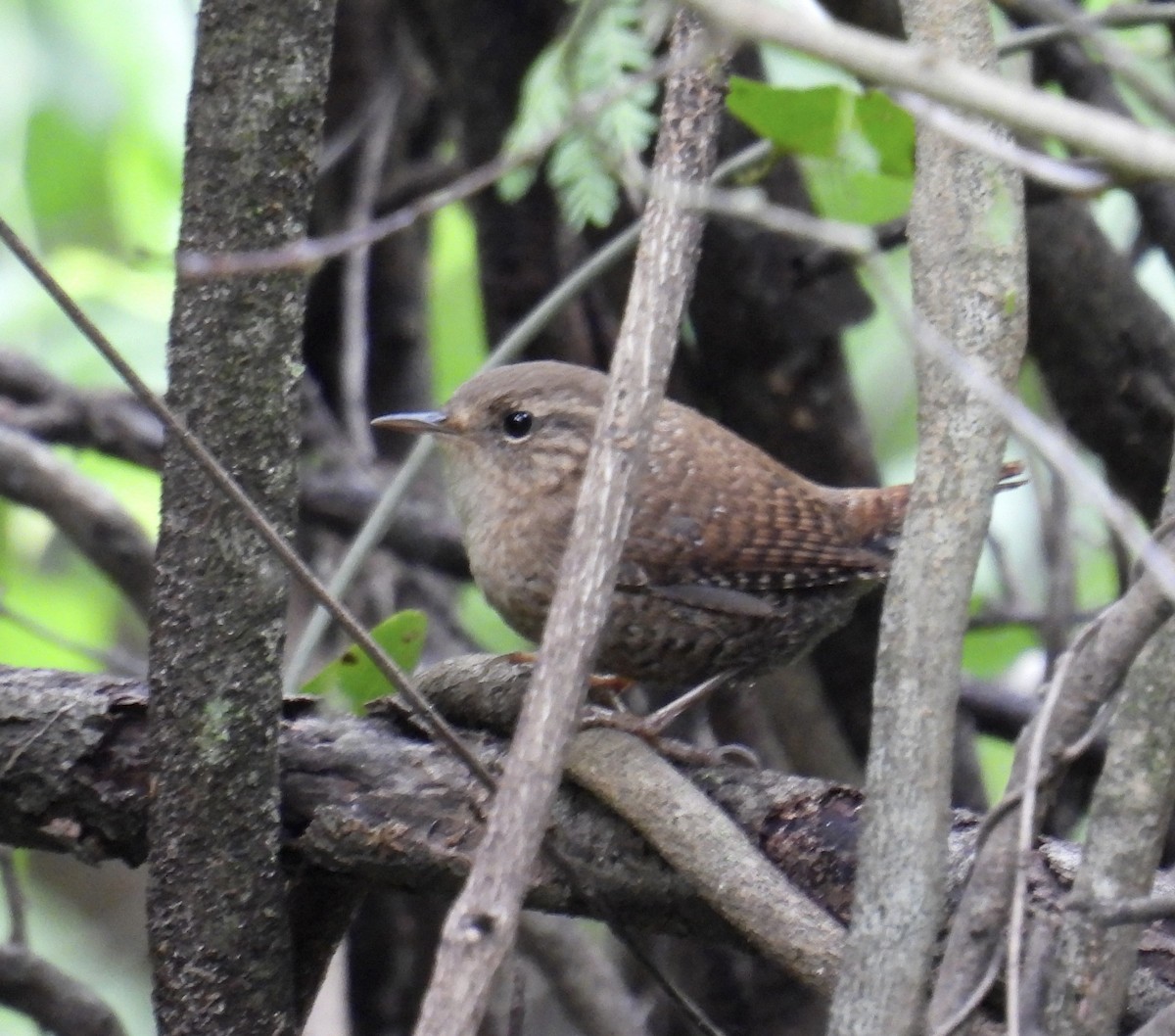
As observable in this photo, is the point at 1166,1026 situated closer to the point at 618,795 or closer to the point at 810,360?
the point at 618,795

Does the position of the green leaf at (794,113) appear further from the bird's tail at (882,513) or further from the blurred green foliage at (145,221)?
the bird's tail at (882,513)

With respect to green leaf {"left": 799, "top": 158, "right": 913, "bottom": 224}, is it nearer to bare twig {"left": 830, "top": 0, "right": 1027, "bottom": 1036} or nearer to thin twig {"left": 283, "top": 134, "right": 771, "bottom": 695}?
thin twig {"left": 283, "top": 134, "right": 771, "bottom": 695}

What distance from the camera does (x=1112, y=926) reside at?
1.63 meters

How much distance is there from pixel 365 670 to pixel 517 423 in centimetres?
89

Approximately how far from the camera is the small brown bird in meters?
2.83

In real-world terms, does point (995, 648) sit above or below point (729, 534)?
below

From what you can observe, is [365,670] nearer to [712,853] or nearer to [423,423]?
[712,853]

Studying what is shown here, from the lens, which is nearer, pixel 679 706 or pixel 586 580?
pixel 586 580

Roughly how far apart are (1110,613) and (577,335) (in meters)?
2.13

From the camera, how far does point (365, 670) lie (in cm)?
231

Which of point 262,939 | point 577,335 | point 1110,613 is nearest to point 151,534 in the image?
point 577,335

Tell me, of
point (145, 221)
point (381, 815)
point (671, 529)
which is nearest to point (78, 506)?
point (145, 221)

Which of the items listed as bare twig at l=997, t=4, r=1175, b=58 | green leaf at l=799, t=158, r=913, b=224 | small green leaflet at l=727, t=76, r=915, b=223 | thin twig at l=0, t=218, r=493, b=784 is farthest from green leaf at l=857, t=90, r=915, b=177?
thin twig at l=0, t=218, r=493, b=784

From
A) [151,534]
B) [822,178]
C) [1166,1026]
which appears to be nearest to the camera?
[1166,1026]
